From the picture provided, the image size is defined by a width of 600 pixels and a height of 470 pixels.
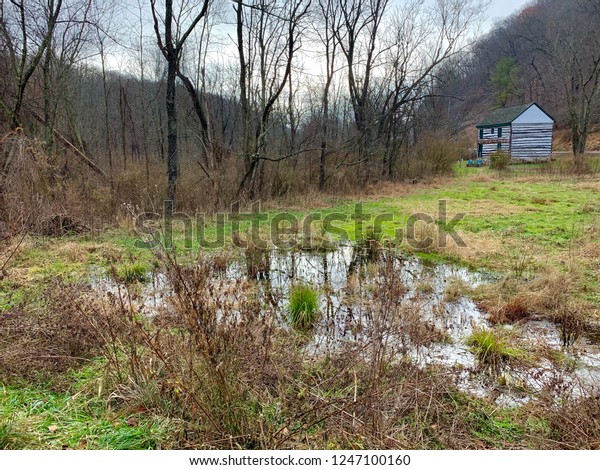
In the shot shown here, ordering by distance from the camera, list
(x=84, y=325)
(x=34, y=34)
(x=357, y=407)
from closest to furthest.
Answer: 1. (x=357, y=407)
2. (x=84, y=325)
3. (x=34, y=34)

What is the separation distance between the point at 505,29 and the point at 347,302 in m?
78.6

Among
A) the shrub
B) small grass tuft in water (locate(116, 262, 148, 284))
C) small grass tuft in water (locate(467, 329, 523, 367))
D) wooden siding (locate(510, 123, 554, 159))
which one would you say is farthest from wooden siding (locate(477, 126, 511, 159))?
small grass tuft in water (locate(116, 262, 148, 284))

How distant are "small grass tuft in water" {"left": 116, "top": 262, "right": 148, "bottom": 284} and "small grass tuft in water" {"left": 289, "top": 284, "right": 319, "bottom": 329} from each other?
2819mm

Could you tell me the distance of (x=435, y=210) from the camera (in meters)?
12.1

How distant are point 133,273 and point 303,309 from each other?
320 cm

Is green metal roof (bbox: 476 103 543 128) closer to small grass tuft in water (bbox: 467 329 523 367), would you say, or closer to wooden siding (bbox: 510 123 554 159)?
wooden siding (bbox: 510 123 554 159)

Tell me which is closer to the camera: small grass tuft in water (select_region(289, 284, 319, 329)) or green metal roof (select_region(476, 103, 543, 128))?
small grass tuft in water (select_region(289, 284, 319, 329))

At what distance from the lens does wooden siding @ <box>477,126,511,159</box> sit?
35.1 m

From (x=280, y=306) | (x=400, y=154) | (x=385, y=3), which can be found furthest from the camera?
(x=400, y=154)

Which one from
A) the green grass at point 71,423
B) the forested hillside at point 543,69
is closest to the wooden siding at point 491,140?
the forested hillside at point 543,69

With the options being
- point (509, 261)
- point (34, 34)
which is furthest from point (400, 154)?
point (34, 34)

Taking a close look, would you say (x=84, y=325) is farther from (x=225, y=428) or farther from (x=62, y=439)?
(x=225, y=428)

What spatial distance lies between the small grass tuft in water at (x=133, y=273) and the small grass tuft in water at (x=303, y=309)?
9.25 ft

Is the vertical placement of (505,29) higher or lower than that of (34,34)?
higher
